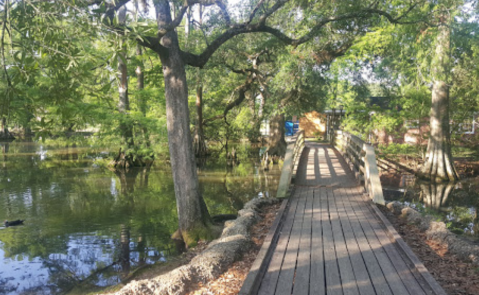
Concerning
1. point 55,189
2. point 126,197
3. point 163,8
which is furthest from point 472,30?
point 55,189

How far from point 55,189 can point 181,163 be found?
876 cm

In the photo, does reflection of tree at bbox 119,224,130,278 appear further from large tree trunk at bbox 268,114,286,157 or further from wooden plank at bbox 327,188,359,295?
large tree trunk at bbox 268,114,286,157

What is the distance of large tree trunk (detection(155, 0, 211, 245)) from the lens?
706 cm

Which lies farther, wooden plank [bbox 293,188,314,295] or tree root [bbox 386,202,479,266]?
tree root [bbox 386,202,479,266]

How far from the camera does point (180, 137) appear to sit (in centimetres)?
716

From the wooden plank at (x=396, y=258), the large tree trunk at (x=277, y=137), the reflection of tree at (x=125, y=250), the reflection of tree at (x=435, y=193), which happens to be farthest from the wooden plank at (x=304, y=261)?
the large tree trunk at (x=277, y=137)

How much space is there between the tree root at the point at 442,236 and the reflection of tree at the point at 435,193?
541cm

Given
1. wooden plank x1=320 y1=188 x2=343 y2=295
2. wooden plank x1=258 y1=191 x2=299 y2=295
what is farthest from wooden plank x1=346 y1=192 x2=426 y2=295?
wooden plank x1=258 y1=191 x2=299 y2=295

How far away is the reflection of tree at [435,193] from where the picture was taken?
11742 millimetres

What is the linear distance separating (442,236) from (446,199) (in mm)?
8355

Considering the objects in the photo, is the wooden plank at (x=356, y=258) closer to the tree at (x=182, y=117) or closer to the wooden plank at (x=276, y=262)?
the wooden plank at (x=276, y=262)

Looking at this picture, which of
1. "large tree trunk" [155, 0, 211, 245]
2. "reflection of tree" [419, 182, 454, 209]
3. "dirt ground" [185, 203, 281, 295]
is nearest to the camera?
"dirt ground" [185, 203, 281, 295]

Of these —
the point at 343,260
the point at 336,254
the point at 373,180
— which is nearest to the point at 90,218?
the point at 373,180

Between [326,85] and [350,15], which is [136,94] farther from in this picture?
[350,15]
